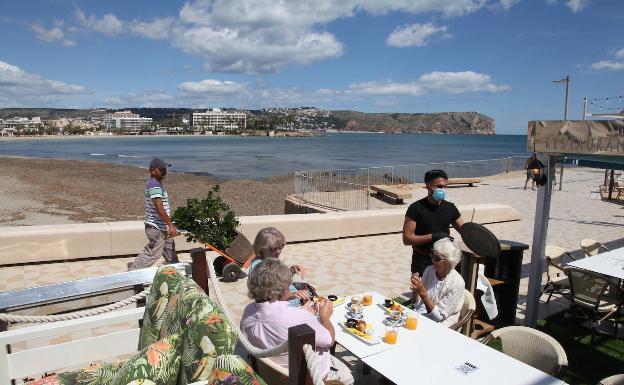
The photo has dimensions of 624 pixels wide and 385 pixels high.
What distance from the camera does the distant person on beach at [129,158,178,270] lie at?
18.4 ft

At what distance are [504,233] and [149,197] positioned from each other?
8.36 m

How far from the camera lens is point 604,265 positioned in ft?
16.3

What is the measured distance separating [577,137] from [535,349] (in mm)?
2049

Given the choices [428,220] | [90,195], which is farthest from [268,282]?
[90,195]

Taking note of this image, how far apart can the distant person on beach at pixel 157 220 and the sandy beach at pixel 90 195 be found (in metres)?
11.6

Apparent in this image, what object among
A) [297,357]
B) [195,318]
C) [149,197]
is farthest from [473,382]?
[149,197]

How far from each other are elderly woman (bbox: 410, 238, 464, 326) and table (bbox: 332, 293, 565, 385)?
0.38 metres

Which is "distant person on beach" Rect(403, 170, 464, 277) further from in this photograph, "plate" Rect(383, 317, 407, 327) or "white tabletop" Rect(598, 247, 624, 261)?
"white tabletop" Rect(598, 247, 624, 261)

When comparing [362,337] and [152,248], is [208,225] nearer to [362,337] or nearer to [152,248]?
[152,248]

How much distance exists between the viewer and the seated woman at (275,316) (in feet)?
9.09

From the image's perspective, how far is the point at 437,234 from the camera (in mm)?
4297

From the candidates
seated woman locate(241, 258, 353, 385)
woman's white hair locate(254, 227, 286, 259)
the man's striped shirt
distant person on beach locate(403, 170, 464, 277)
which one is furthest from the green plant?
seated woman locate(241, 258, 353, 385)

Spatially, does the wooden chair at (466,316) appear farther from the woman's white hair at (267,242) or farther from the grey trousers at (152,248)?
the grey trousers at (152,248)

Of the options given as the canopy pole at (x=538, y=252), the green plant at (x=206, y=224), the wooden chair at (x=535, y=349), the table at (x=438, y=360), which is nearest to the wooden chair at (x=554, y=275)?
the canopy pole at (x=538, y=252)
